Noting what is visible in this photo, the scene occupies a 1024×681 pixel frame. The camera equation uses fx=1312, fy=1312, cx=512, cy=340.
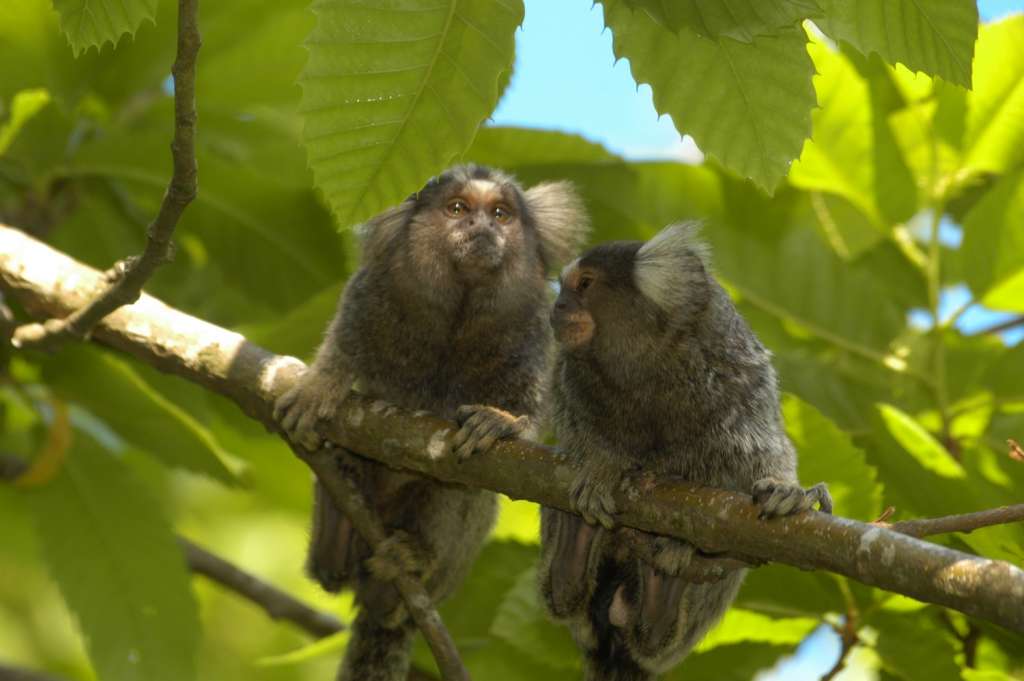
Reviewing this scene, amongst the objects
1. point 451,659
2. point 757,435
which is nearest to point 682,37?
point 757,435

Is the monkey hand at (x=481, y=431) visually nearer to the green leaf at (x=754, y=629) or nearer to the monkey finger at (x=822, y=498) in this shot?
the monkey finger at (x=822, y=498)

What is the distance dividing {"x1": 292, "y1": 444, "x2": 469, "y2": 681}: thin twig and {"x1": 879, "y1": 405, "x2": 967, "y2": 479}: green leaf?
1.24 m

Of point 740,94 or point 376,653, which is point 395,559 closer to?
point 376,653

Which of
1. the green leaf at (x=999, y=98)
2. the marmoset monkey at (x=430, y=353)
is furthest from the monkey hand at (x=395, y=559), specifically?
the green leaf at (x=999, y=98)

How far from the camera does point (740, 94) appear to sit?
2359mm

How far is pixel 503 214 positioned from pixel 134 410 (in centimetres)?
128

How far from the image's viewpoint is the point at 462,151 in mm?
2324

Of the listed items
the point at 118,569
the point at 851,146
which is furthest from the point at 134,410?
the point at 851,146

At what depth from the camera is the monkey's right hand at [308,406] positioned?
3457 millimetres

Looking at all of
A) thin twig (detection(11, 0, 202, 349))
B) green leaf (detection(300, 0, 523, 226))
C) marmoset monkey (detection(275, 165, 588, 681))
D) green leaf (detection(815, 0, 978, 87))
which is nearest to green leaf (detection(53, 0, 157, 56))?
thin twig (detection(11, 0, 202, 349))

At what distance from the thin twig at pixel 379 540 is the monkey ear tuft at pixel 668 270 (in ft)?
3.08

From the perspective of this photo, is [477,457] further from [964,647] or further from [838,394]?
[964,647]

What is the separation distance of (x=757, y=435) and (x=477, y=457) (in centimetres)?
67

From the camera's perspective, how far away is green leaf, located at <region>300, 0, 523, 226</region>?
226 cm
